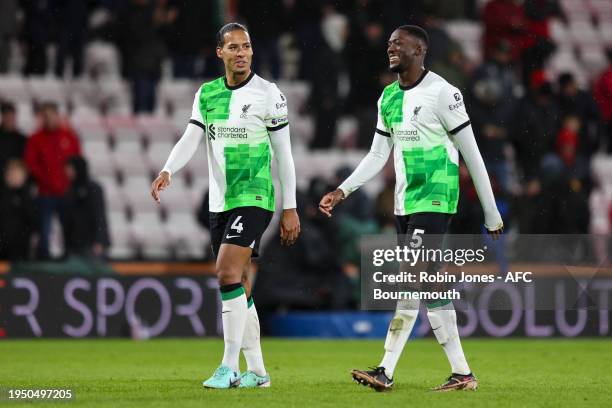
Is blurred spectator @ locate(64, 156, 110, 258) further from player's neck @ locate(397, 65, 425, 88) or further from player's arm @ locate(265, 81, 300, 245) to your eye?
player's neck @ locate(397, 65, 425, 88)

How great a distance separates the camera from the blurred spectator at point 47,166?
16.4m

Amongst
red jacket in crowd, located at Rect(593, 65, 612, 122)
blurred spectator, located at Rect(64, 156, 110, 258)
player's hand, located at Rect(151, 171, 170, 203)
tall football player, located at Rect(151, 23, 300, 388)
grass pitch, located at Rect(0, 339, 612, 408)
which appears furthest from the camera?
red jacket in crowd, located at Rect(593, 65, 612, 122)

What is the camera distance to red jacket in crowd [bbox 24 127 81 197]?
1639 centimetres

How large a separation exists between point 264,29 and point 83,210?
14.0ft

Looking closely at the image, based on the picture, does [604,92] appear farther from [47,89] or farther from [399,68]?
[399,68]

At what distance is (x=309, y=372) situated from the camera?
10.7m

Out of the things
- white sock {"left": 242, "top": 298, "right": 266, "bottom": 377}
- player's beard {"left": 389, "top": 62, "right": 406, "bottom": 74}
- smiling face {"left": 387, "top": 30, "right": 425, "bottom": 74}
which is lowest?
white sock {"left": 242, "top": 298, "right": 266, "bottom": 377}

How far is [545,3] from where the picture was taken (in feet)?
67.0

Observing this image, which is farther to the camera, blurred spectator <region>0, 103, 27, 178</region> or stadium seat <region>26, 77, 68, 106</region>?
stadium seat <region>26, 77, 68, 106</region>

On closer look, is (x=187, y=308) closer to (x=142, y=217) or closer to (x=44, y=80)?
(x=142, y=217)

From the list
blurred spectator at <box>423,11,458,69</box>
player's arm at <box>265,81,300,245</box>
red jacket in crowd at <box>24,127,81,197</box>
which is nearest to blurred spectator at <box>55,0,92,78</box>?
red jacket in crowd at <box>24,127,81,197</box>

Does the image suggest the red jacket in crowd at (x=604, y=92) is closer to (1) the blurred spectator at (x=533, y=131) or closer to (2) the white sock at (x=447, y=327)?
(1) the blurred spectator at (x=533, y=131)

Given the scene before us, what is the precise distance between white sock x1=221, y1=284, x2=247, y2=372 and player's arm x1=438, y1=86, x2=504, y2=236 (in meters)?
1.63

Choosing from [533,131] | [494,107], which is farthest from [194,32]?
[533,131]
